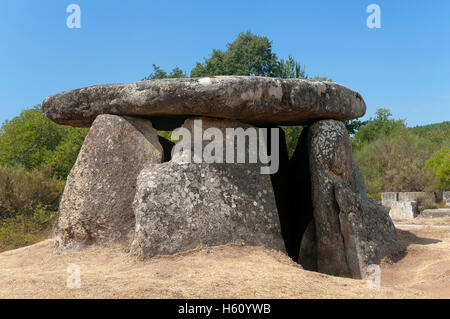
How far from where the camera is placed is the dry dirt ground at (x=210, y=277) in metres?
3.55

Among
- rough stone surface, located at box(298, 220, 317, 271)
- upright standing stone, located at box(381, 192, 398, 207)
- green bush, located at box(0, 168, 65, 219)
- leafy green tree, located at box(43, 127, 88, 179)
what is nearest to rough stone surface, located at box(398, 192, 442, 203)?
upright standing stone, located at box(381, 192, 398, 207)

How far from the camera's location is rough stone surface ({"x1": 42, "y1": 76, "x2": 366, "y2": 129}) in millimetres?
5375

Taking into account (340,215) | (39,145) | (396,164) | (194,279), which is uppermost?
(39,145)

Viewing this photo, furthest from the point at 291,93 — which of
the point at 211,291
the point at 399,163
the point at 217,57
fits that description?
the point at 217,57

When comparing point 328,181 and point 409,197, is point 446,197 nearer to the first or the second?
point 409,197

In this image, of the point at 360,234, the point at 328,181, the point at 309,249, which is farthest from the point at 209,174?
the point at 360,234

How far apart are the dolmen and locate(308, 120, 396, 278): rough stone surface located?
1 cm

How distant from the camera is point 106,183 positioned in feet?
18.8

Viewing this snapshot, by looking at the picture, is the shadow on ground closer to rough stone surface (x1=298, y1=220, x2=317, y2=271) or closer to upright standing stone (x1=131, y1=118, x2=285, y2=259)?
rough stone surface (x1=298, y1=220, x2=317, y2=271)

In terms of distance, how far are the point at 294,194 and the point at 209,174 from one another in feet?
6.92

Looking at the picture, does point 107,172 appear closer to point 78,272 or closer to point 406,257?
point 78,272

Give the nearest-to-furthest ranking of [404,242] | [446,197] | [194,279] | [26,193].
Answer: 1. [194,279]
2. [404,242]
3. [26,193]
4. [446,197]

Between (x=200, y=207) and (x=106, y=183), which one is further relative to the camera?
(x=106, y=183)

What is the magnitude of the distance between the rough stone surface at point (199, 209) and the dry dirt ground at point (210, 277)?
0.17m
